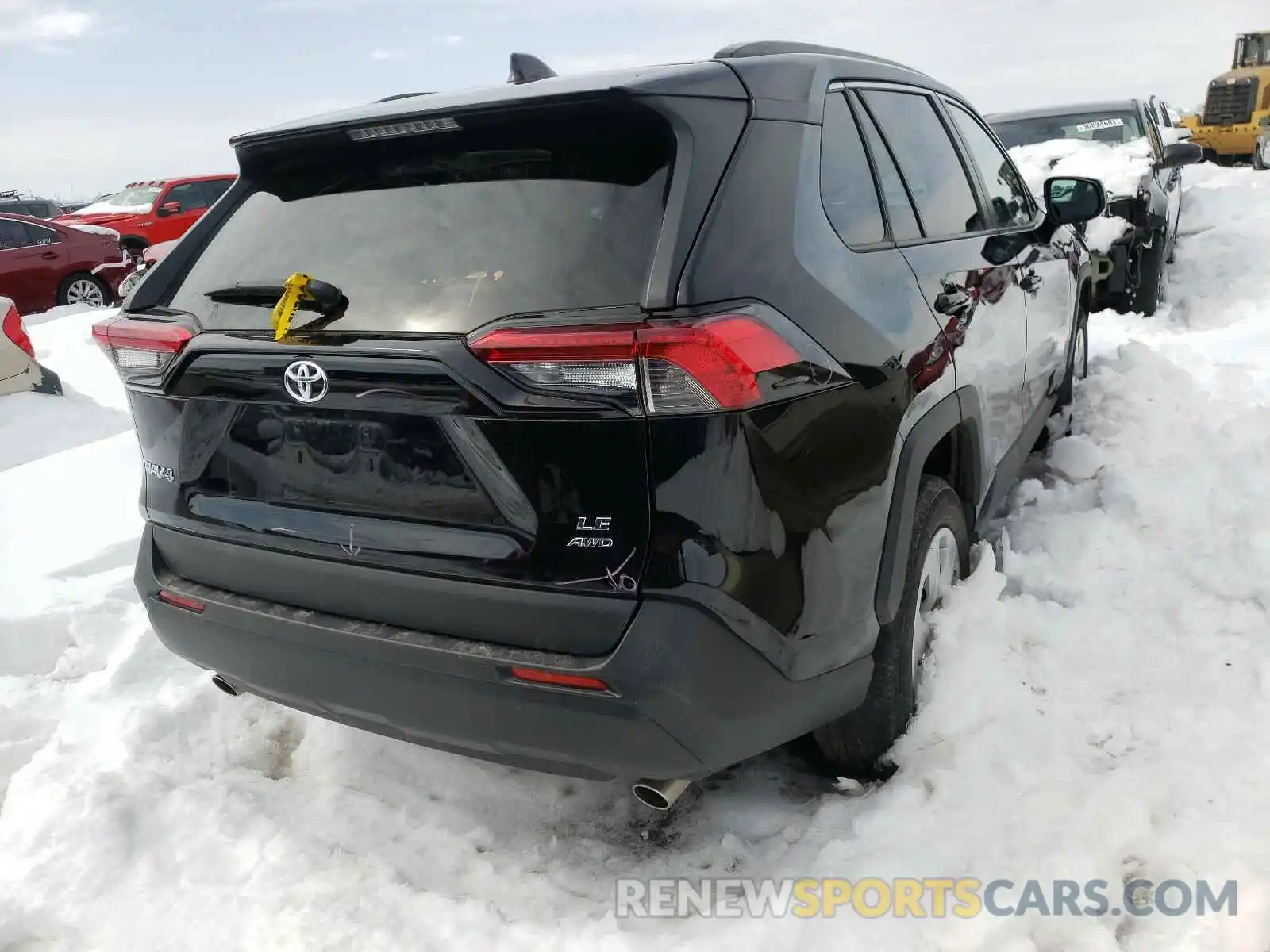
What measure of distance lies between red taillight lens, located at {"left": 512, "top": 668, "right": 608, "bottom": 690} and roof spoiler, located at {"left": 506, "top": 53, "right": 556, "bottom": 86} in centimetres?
161

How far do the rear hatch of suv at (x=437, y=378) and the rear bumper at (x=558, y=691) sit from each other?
5cm

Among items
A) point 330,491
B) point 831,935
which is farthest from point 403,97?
point 831,935

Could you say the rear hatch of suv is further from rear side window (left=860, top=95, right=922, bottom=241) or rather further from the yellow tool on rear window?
rear side window (left=860, top=95, right=922, bottom=241)

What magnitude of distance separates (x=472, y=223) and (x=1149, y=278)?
7.18 metres

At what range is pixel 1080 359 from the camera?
17.5 ft

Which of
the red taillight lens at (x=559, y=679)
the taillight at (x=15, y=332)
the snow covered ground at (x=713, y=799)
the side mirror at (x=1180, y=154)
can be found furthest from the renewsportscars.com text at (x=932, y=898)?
the side mirror at (x=1180, y=154)

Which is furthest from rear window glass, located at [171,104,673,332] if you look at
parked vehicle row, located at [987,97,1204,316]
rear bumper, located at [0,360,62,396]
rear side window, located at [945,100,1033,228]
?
parked vehicle row, located at [987,97,1204,316]

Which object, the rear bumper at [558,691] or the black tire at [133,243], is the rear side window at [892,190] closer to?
the rear bumper at [558,691]

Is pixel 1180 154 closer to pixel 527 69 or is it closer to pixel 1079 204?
pixel 1079 204

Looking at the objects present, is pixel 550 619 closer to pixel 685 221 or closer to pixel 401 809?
pixel 685 221

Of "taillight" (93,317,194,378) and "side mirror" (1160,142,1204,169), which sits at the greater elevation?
"taillight" (93,317,194,378)

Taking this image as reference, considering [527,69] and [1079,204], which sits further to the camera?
[1079,204]

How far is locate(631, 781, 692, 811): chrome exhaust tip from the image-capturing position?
2.05m

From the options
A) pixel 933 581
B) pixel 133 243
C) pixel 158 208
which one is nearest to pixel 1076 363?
pixel 933 581
